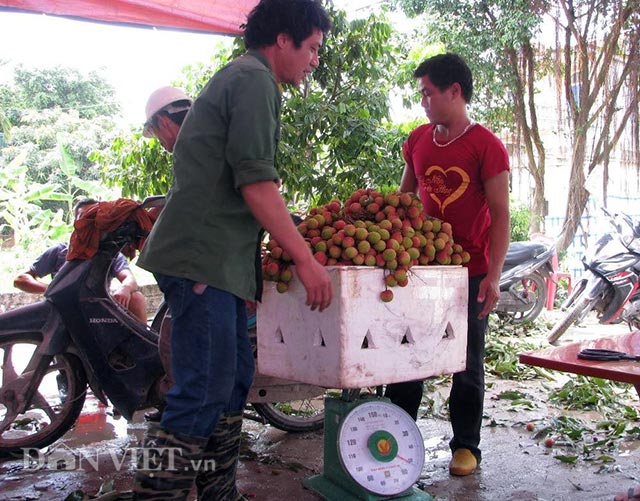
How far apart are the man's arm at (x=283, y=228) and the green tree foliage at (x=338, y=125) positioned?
9.98 ft

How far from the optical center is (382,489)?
2672 mm

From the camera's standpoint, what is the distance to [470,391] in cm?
329

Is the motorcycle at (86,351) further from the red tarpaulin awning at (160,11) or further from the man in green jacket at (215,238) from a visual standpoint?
the red tarpaulin awning at (160,11)

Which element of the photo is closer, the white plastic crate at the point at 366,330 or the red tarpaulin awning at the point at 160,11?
the white plastic crate at the point at 366,330

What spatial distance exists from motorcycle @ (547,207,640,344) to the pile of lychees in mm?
4491

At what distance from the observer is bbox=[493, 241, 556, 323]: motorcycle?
7.93 meters

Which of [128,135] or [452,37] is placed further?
[452,37]

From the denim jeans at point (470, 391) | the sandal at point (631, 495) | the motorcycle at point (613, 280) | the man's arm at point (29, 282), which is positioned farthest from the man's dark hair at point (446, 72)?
the motorcycle at point (613, 280)

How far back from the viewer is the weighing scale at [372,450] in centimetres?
268

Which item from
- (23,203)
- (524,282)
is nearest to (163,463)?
(524,282)

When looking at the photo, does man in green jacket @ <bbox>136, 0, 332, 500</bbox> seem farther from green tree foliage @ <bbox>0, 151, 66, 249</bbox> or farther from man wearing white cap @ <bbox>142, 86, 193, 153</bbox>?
green tree foliage @ <bbox>0, 151, 66, 249</bbox>

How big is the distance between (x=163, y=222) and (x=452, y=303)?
1179mm

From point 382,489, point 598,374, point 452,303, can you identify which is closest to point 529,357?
point 598,374

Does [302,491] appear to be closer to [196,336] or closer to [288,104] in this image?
[196,336]
